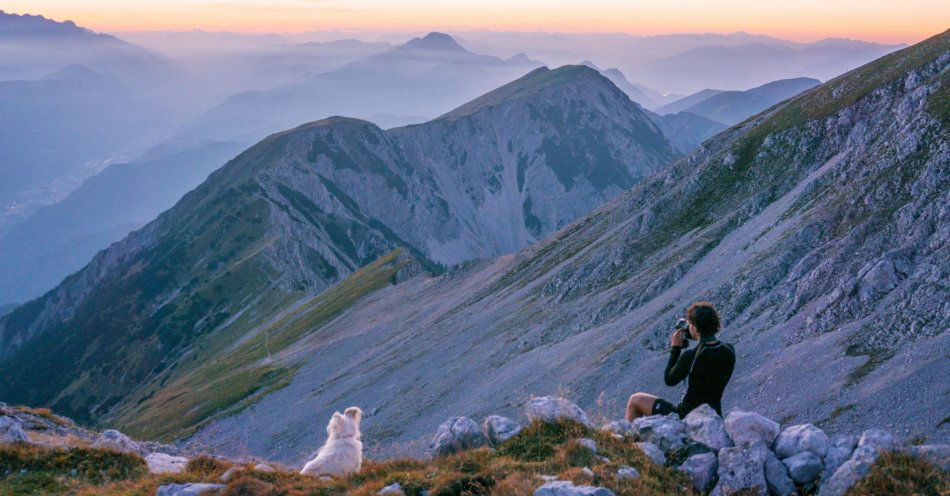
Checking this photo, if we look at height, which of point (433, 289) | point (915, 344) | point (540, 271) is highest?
point (915, 344)

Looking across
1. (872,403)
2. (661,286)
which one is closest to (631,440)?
(872,403)

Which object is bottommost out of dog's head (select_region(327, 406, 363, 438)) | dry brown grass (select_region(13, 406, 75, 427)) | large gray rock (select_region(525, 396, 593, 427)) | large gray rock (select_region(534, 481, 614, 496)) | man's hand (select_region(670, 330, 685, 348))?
dry brown grass (select_region(13, 406, 75, 427))

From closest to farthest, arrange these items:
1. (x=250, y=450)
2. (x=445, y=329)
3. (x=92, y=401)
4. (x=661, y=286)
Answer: (x=661, y=286), (x=250, y=450), (x=445, y=329), (x=92, y=401)

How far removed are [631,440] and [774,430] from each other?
281 cm

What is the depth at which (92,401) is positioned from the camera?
13788 centimetres

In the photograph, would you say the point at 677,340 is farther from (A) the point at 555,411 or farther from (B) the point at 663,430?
(A) the point at 555,411

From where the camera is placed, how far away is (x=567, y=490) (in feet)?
36.5

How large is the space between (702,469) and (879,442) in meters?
3.12

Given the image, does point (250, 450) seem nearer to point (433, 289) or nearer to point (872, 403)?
point (433, 289)

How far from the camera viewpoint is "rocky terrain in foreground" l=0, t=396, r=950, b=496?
11.1 meters

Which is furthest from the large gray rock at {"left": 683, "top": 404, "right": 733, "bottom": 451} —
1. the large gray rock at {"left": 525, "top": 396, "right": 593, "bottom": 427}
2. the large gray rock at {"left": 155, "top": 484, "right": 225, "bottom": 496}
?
the large gray rock at {"left": 155, "top": 484, "right": 225, "bottom": 496}

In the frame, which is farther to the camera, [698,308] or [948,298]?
[948,298]

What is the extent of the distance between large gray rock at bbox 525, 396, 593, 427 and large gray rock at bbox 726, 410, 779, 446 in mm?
3087

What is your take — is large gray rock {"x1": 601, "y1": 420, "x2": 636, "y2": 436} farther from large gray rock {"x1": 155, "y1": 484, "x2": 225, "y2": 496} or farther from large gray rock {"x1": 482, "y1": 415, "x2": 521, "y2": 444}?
large gray rock {"x1": 155, "y1": 484, "x2": 225, "y2": 496}
